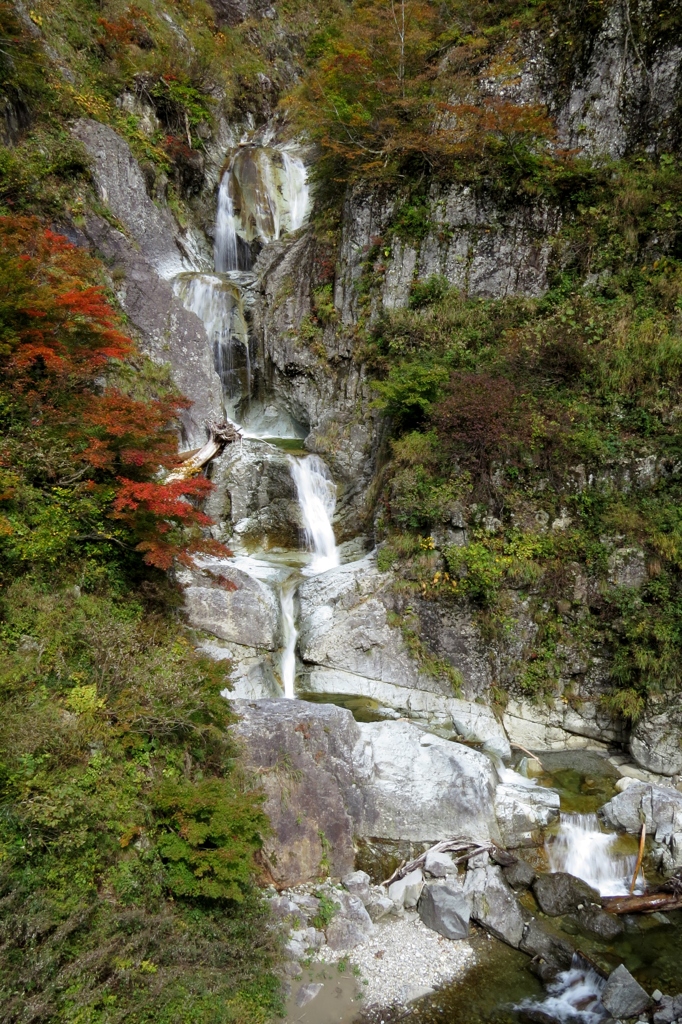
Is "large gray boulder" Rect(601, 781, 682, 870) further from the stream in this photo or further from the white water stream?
the white water stream

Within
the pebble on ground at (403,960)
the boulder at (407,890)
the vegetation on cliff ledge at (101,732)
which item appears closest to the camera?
the vegetation on cliff ledge at (101,732)

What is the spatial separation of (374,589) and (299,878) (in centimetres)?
511

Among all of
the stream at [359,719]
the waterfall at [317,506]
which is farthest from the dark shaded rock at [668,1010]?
the waterfall at [317,506]

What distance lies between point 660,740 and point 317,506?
8066mm

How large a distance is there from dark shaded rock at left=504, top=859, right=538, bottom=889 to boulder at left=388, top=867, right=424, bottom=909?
120 cm

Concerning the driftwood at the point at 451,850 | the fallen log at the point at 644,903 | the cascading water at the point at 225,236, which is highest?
the cascading water at the point at 225,236

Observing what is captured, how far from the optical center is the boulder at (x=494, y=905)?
6.44 meters

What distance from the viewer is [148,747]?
5.88 meters

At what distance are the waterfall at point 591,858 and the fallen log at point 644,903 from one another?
0.61 feet

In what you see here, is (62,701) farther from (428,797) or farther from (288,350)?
(288,350)

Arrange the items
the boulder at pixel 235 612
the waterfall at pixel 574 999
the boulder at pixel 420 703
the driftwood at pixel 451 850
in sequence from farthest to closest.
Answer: the boulder at pixel 235 612 < the boulder at pixel 420 703 < the driftwood at pixel 451 850 < the waterfall at pixel 574 999

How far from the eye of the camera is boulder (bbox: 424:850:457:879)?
6.93m

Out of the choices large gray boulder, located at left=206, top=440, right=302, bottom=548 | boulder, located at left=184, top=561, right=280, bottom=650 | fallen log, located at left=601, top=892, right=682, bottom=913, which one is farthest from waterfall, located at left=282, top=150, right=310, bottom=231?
fallen log, located at left=601, top=892, right=682, bottom=913

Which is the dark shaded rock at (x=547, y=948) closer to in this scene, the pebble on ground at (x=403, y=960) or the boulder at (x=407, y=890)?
the pebble on ground at (x=403, y=960)
